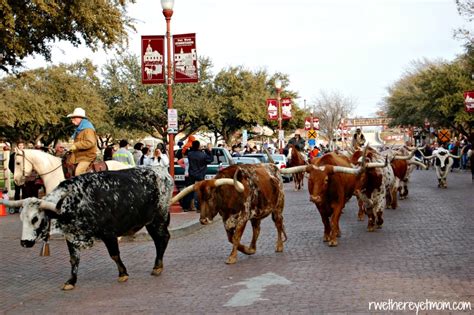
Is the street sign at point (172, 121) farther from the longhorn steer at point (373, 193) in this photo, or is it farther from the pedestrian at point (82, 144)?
the longhorn steer at point (373, 193)

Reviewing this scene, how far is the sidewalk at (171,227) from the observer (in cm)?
1356

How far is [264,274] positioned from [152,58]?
960 centimetres

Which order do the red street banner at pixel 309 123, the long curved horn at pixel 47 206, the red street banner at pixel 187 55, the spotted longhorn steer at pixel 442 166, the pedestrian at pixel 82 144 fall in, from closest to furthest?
the long curved horn at pixel 47 206 < the pedestrian at pixel 82 144 < the red street banner at pixel 187 55 < the spotted longhorn steer at pixel 442 166 < the red street banner at pixel 309 123

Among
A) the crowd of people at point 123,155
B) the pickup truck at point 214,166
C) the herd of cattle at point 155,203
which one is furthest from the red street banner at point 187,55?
the herd of cattle at point 155,203

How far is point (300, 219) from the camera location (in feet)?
53.7

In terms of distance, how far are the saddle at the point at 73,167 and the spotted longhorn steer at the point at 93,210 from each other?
293cm

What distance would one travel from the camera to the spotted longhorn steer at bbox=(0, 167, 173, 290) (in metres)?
8.72

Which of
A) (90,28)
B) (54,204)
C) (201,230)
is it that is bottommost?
(201,230)

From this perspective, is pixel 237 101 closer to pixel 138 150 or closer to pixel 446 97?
pixel 446 97

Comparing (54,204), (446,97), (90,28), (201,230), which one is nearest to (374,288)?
(54,204)

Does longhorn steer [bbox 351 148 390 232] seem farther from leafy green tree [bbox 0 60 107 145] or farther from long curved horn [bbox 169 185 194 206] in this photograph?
Answer: leafy green tree [bbox 0 60 107 145]

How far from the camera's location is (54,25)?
19.7 meters

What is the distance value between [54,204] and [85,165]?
12.0 feet

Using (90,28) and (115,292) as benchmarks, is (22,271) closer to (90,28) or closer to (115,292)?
(115,292)
